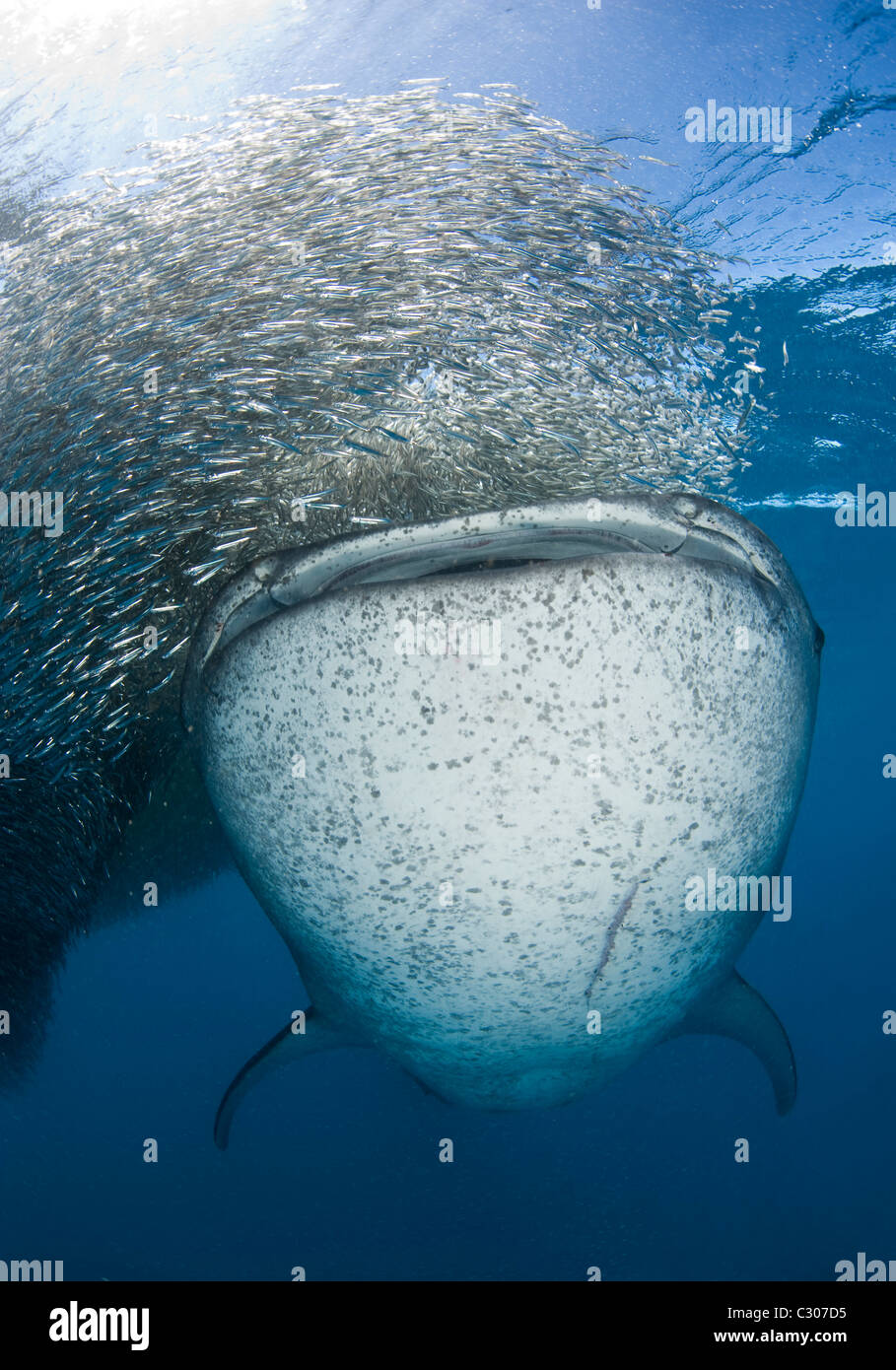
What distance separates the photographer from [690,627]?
5.52 ft

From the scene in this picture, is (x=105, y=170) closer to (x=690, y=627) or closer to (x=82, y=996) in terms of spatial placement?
(x=690, y=627)

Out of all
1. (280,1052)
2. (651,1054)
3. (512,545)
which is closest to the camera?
(512,545)

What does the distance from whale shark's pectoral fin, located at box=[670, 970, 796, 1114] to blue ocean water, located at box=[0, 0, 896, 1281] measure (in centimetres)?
186

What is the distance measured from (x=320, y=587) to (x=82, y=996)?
3671cm

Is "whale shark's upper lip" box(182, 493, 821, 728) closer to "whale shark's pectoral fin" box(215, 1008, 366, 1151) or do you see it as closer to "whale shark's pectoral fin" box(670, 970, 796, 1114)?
"whale shark's pectoral fin" box(215, 1008, 366, 1151)

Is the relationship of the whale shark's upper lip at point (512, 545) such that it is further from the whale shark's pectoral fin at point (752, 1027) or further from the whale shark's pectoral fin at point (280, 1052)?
the whale shark's pectoral fin at point (752, 1027)

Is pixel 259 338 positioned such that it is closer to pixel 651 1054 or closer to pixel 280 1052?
pixel 280 1052

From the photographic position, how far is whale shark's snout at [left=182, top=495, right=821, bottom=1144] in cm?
159

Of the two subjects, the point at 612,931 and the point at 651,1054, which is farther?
the point at 651,1054

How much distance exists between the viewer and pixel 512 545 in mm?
1777

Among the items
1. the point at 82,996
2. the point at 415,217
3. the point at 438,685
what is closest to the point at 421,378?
the point at 415,217

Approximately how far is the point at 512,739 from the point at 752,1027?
3.83 metres

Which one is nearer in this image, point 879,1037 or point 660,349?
point 660,349

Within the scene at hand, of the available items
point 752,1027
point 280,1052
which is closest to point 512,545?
point 280,1052
